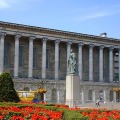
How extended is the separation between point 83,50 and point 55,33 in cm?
977

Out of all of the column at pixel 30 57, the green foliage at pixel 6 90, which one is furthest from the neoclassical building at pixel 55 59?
the green foliage at pixel 6 90

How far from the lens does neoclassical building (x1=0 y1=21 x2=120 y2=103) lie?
61.9 metres

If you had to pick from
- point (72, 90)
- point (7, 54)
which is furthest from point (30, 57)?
point (72, 90)

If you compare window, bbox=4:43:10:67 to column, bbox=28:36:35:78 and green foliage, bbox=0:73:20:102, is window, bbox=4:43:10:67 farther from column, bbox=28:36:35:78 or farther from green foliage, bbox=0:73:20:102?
green foliage, bbox=0:73:20:102

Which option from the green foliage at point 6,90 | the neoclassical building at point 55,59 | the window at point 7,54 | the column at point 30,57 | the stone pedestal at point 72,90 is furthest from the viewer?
the window at point 7,54

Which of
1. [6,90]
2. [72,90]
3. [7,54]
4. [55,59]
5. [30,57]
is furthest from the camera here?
[55,59]

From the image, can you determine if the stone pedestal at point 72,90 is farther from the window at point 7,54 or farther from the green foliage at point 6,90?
the window at point 7,54

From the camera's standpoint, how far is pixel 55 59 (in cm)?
6644

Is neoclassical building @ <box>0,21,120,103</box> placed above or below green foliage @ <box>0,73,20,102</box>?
above

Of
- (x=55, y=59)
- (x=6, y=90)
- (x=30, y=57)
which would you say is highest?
(x=30, y=57)

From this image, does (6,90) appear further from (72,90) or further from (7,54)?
(7,54)

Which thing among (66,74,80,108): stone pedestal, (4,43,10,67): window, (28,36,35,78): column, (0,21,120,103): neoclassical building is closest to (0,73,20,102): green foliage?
(66,74,80,108): stone pedestal

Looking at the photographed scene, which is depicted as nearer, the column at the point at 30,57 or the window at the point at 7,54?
the column at the point at 30,57

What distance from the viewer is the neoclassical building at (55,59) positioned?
6188 cm
